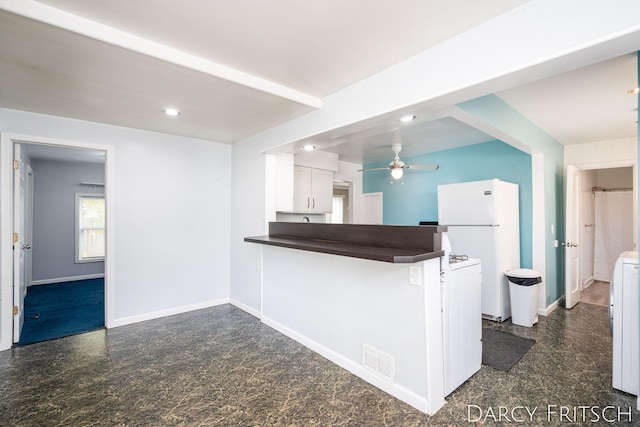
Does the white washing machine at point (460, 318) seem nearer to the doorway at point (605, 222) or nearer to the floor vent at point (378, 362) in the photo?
the floor vent at point (378, 362)

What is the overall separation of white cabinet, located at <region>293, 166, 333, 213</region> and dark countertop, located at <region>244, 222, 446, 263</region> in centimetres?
137

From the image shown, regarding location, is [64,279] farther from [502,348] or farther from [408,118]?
[502,348]

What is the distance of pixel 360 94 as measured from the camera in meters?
2.48

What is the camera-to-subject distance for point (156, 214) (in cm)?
390

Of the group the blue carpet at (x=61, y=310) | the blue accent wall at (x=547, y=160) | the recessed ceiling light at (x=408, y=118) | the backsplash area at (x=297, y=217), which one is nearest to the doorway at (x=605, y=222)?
the blue accent wall at (x=547, y=160)

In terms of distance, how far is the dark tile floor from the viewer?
2004 millimetres

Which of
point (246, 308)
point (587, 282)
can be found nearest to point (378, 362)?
point (246, 308)

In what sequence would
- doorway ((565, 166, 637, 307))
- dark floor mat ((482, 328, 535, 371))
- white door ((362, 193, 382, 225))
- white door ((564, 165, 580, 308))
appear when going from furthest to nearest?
white door ((362, 193, 382, 225)), doorway ((565, 166, 637, 307)), white door ((564, 165, 580, 308)), dark floor mat ((482, 328, 535, 371))

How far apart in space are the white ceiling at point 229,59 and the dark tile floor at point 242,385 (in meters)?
2.21

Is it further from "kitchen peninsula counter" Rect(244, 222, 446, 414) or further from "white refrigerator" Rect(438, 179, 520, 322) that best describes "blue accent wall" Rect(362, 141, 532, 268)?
"kitchen peninsula counter" Rect(244, 222, 446, 414)

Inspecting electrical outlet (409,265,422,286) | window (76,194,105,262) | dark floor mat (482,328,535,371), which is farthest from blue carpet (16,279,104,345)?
dark floor mat (482,328,535,371)

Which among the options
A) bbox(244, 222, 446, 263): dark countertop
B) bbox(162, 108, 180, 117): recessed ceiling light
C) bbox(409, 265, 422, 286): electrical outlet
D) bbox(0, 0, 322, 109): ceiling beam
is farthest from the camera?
bbox(162, 108, 180, 117): recessed ceiling light

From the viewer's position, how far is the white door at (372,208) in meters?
6.19

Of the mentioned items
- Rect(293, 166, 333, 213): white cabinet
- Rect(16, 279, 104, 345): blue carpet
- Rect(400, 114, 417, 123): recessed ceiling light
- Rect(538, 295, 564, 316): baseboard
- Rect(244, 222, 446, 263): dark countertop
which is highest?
Rect(400, 114, 417, 123): recessed ceiling light
